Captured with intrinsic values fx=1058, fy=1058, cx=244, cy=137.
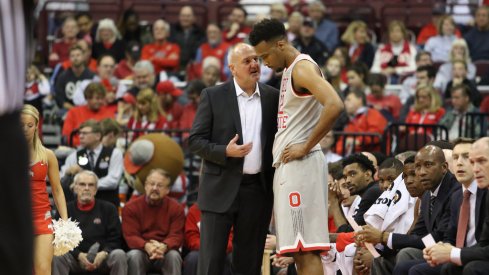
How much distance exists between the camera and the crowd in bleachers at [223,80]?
40.4ft

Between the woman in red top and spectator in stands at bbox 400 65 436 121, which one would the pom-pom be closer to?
the woman in red top

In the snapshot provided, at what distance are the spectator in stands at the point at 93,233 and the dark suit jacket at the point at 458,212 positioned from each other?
3.99 metres

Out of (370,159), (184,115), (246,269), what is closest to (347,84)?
(184,115)

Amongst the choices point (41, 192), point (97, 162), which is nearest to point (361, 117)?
point (97, 162)

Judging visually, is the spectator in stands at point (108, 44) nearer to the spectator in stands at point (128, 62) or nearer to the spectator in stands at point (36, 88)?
the spectator in stands at point (128, 62)

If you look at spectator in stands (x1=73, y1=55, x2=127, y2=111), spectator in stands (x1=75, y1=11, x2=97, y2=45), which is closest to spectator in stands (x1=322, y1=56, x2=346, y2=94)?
spectator in stands (x1=73, y1=55, x2=127, y2=111)

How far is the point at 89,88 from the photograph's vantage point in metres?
13.8

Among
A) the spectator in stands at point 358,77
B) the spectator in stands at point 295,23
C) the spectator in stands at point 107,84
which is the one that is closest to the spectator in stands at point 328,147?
the spectator in stands at point 358,77

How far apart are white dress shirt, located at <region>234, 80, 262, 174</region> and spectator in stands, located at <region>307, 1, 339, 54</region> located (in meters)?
9.04

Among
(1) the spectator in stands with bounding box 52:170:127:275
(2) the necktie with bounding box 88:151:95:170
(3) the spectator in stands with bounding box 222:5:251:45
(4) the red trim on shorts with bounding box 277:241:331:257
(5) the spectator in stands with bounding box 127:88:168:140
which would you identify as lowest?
(1) the spectator in stands with bounding box 52:170:127:275

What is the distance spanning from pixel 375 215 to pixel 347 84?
6393 mm

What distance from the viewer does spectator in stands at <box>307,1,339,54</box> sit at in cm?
1709

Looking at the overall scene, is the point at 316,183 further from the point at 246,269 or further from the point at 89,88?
the point at 89,88

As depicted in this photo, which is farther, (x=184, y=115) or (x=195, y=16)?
(x=195, y=16)
